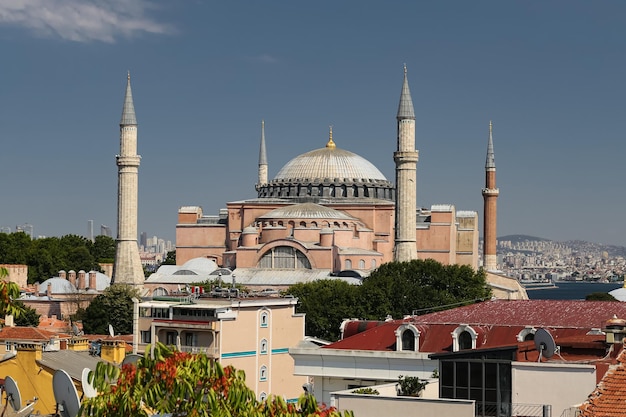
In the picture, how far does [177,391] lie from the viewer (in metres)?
10.1

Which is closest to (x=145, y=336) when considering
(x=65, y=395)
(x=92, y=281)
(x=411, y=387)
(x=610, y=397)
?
(x=411, y=387)

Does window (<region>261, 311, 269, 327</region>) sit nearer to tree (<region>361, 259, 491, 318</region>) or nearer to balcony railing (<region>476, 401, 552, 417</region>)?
tree (<region>361, 259, 491, 318</region>)

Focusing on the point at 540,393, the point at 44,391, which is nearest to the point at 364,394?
the point at 540,393

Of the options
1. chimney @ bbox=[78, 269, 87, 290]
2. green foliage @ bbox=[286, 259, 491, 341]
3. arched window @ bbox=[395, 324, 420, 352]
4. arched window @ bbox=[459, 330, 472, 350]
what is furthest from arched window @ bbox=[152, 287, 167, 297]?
arched window @ bbox=[459, 330, 472, 350]

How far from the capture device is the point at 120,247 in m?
67.6

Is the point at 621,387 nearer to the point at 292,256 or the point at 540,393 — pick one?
the point at 540,393

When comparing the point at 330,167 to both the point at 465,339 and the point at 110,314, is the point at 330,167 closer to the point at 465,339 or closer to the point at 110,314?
the point at 110,314

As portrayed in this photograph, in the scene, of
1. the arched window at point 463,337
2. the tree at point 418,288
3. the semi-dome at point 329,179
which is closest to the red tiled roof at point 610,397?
the arched window at point 463,337

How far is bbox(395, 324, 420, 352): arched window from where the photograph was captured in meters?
21.9

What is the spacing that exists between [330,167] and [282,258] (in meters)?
11.8

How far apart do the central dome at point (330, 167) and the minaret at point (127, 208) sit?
13.8 metres

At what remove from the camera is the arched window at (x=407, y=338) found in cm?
2189

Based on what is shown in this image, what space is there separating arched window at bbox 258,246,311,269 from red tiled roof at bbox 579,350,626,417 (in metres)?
57.3

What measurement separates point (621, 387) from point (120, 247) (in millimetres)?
57845
